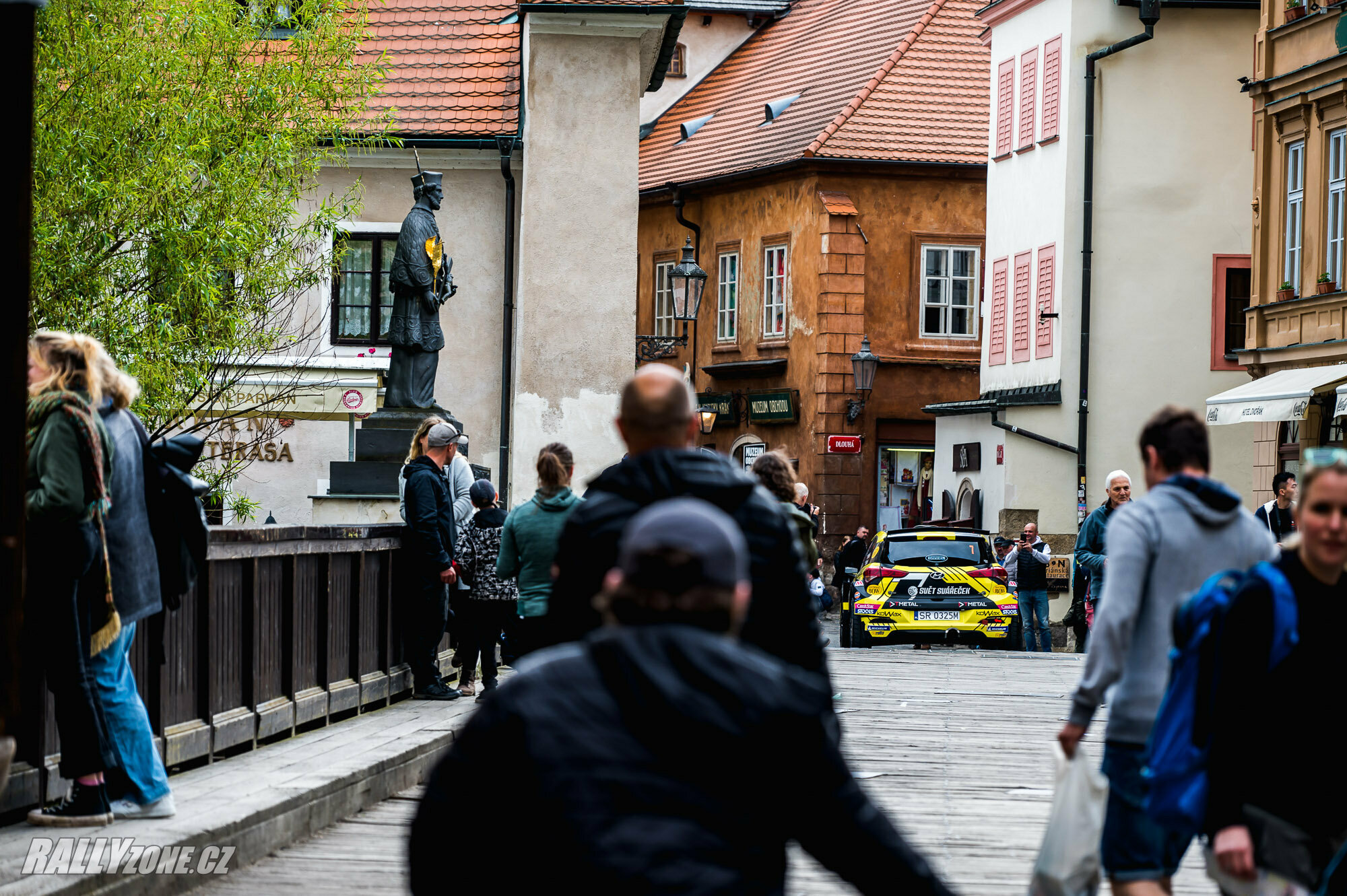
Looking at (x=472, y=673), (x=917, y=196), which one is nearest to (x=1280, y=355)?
(x=917, y=196)

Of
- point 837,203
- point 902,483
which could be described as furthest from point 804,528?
point 902,483

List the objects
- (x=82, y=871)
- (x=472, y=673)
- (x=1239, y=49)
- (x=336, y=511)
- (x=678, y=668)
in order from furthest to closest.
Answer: (x=1239, y=49) → (x=336, y=511) → (x=472, y=673) → (x=82, y=871) → (x=678, y=668)

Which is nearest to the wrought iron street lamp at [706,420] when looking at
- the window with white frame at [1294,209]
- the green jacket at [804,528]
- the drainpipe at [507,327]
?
the drainpipe at [507,327]

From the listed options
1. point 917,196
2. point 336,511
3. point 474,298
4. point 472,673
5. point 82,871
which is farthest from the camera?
point 917,196

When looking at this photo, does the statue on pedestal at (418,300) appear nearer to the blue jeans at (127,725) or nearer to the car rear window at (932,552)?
the car rear window at (932,552)

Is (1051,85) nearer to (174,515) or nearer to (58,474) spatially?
(174,515)

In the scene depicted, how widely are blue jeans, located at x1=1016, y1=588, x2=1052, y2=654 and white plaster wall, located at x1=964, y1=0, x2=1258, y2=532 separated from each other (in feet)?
25.6

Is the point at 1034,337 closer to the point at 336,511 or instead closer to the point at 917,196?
the point at 917,196

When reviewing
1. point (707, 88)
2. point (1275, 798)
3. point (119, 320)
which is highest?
point (707, 88)

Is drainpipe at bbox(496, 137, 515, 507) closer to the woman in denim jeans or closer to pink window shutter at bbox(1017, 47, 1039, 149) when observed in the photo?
pink window shutter at bbox(1017, 47, 1039, 149)

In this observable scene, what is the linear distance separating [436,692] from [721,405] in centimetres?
3185

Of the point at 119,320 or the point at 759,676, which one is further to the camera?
the point at 119,320

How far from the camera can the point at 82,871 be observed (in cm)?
688

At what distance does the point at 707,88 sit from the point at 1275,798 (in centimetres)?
4775
